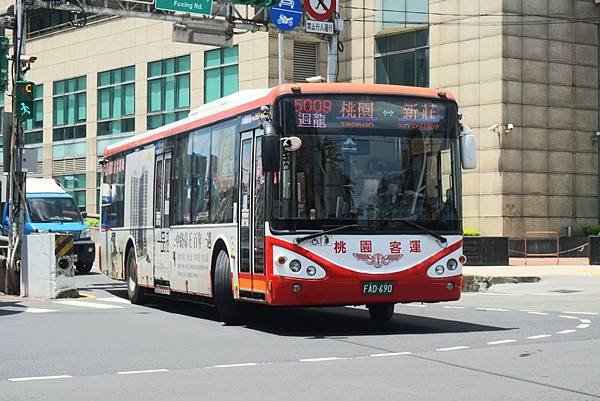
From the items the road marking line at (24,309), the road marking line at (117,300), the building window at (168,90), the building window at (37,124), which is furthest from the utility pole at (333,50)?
the building window at (37,124)

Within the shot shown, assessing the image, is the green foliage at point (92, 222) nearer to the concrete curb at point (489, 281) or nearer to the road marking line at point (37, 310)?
the concrete curb at point (489, 281)

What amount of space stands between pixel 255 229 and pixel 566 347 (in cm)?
442

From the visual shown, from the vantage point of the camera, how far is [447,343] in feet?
44.4

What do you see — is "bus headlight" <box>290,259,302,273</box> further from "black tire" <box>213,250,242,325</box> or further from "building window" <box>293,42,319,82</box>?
"building window" <box>293,42,319,82</box>

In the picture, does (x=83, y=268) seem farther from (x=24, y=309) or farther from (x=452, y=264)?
(x=452, y=264)

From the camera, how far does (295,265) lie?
14.4 m

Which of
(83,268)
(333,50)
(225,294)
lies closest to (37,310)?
(225,294)

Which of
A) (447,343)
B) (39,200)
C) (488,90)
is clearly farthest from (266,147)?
(488,90)

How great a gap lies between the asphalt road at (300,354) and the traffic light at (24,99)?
511 cm

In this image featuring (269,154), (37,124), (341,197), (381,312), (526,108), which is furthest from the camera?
(37,124)

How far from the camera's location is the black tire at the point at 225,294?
52.7 ft

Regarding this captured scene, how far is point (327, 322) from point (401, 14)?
97.7 feet

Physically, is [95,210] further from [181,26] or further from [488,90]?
[181,26]

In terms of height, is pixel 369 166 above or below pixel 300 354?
above
